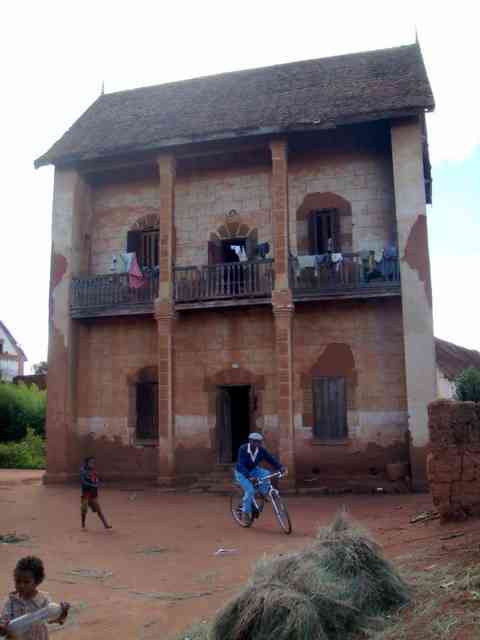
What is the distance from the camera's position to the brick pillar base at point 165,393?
17.0 meters

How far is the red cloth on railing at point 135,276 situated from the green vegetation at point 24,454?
37.8 ft

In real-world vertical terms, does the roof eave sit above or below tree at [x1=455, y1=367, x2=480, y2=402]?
above

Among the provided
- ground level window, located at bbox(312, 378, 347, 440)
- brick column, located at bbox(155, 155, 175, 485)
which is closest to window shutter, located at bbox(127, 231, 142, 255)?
brick column, located at bbox(155, 155, 175, 485)

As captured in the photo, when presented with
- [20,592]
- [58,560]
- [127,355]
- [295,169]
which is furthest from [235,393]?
[20,592]

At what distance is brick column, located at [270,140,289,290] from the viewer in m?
16.6

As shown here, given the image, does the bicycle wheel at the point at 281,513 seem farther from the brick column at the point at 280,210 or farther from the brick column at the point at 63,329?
the brick column at the point at 63,329

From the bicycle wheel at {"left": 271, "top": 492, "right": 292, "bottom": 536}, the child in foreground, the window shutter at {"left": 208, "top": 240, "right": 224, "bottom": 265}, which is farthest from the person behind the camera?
the window shutter at {"left": 208, "top": 240, "right": 224, "bottom": 265}

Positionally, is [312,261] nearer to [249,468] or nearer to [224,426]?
[224,426]

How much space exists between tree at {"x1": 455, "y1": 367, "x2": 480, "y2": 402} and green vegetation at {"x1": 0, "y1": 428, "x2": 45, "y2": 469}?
1623cm

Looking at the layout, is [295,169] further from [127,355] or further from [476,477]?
[476,477]

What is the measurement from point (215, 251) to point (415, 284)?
18.3 feet

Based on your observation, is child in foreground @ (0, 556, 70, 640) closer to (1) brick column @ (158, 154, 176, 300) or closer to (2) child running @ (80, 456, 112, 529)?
(2) child running @ (80, 456, 112, 529)

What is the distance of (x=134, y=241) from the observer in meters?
19.4

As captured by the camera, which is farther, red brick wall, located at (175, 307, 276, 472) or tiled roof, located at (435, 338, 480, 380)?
tiled roof, located at (435, 338, 480, 380)
